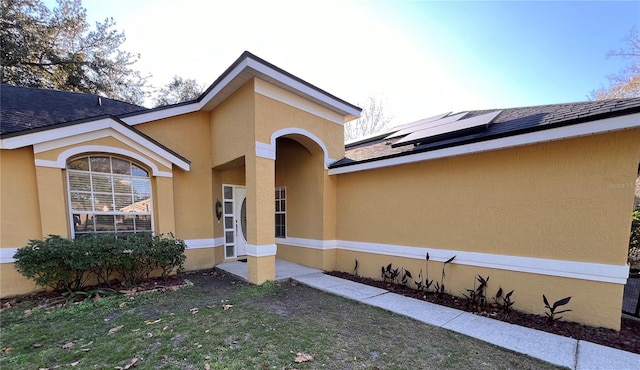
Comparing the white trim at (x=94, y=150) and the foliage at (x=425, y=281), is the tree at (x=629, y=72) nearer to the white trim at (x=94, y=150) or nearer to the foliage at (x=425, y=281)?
the foliage at (x=425, y=281)

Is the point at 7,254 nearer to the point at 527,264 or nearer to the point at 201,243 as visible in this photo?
the point at 201,243

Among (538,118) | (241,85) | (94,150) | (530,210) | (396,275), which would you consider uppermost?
(241,85)

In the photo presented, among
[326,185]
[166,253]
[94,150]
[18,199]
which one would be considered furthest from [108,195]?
[326,185]

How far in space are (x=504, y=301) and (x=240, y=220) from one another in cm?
711

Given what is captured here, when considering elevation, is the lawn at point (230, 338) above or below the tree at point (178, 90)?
below

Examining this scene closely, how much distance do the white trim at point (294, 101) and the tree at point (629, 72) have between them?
1605cm

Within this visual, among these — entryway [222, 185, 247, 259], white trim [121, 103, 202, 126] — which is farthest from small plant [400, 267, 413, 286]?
white trim [121, 103, 202, 126]

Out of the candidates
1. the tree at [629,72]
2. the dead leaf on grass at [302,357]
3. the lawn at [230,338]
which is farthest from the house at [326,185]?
the tree at [629,72]

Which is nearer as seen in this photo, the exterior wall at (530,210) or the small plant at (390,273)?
the exterior wall at (530,210)

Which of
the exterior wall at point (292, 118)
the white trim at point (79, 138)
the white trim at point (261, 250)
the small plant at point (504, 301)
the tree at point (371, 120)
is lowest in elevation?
the small plant at point (504, 301)

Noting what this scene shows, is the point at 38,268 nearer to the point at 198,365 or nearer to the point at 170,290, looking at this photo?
the point at 170,290

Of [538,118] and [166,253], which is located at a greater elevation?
[538,118]

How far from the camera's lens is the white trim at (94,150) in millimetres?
4938

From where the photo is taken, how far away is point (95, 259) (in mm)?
4738
